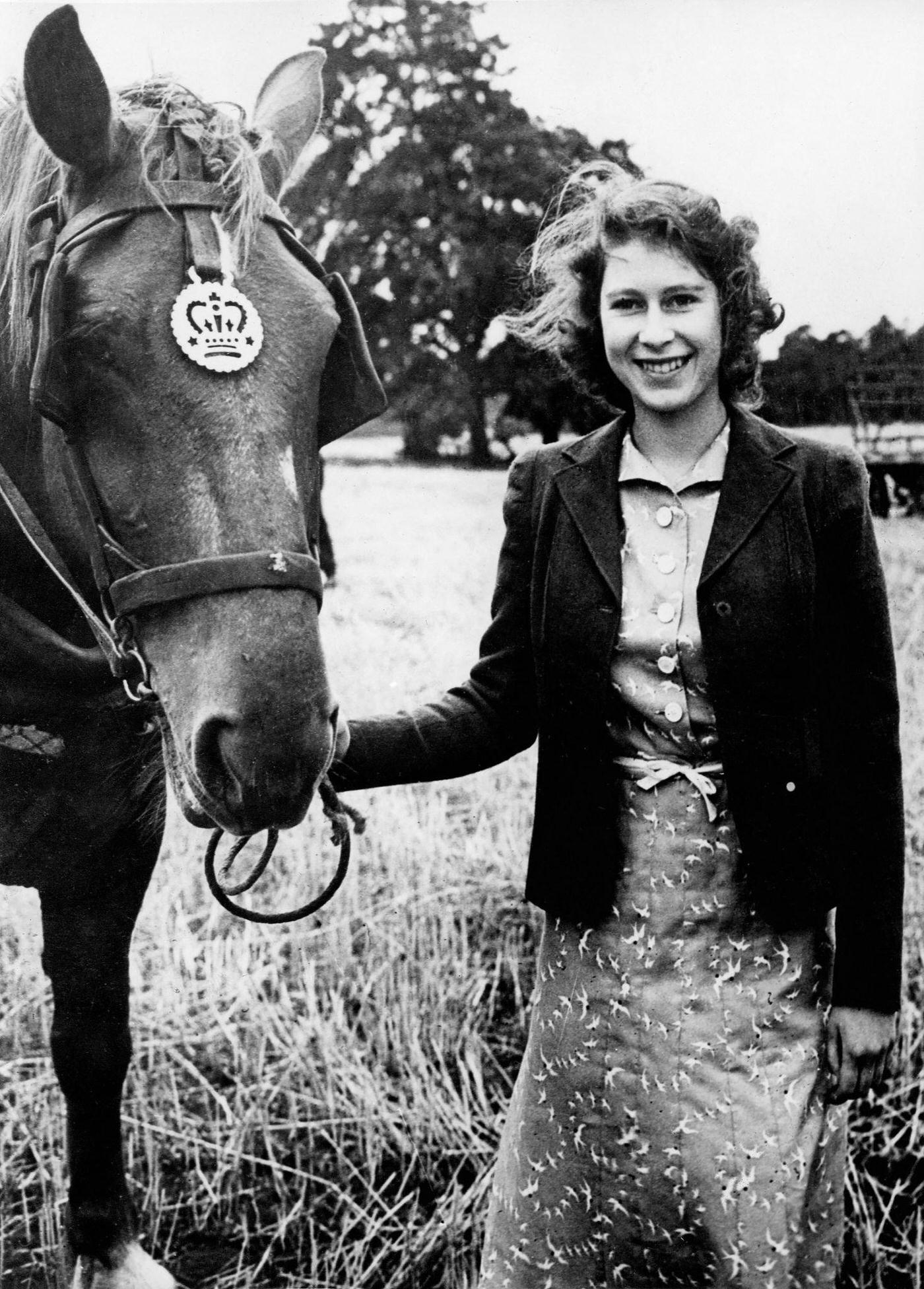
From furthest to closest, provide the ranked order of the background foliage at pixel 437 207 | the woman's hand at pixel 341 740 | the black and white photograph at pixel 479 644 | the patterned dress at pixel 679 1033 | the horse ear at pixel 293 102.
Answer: the background foliage at pixel 437 207 < the horse ear at pixel 293 102 < the woman's hand at pixel 341 740 < the patterned dress at pixel 679 1033 < the black and white photograph at pixel 479 644

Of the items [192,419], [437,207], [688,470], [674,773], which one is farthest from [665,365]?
[437,207]

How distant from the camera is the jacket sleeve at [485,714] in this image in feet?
6.22

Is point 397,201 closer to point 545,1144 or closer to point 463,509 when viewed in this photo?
point 463,509

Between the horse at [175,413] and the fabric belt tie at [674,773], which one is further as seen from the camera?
the fabric belt tie at [674,773]

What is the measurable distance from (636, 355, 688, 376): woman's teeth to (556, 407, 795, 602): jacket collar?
0.53ft

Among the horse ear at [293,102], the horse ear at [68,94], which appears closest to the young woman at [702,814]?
the horse ear at [293,102]

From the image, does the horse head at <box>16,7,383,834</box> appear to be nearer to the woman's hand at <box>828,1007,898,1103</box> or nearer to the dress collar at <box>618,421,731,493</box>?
the dress collar at <box>618,421,731,493</box>

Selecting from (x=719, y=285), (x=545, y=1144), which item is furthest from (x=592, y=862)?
(x=719, y=285)

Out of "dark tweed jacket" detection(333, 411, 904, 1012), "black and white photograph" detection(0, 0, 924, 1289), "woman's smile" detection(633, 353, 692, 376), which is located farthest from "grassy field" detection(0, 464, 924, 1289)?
"woman's smile" detection(633, 353, 692, 376)

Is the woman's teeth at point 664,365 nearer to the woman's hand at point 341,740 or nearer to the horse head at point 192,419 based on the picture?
the horse head at point 192,419

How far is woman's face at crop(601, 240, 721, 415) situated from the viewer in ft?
5.59

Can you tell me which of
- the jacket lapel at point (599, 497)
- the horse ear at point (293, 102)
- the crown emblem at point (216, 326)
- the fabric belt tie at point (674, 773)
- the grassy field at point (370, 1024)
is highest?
the horse ear at point (293, 102)

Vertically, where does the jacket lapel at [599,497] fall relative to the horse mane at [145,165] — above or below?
below

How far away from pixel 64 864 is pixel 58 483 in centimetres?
86
